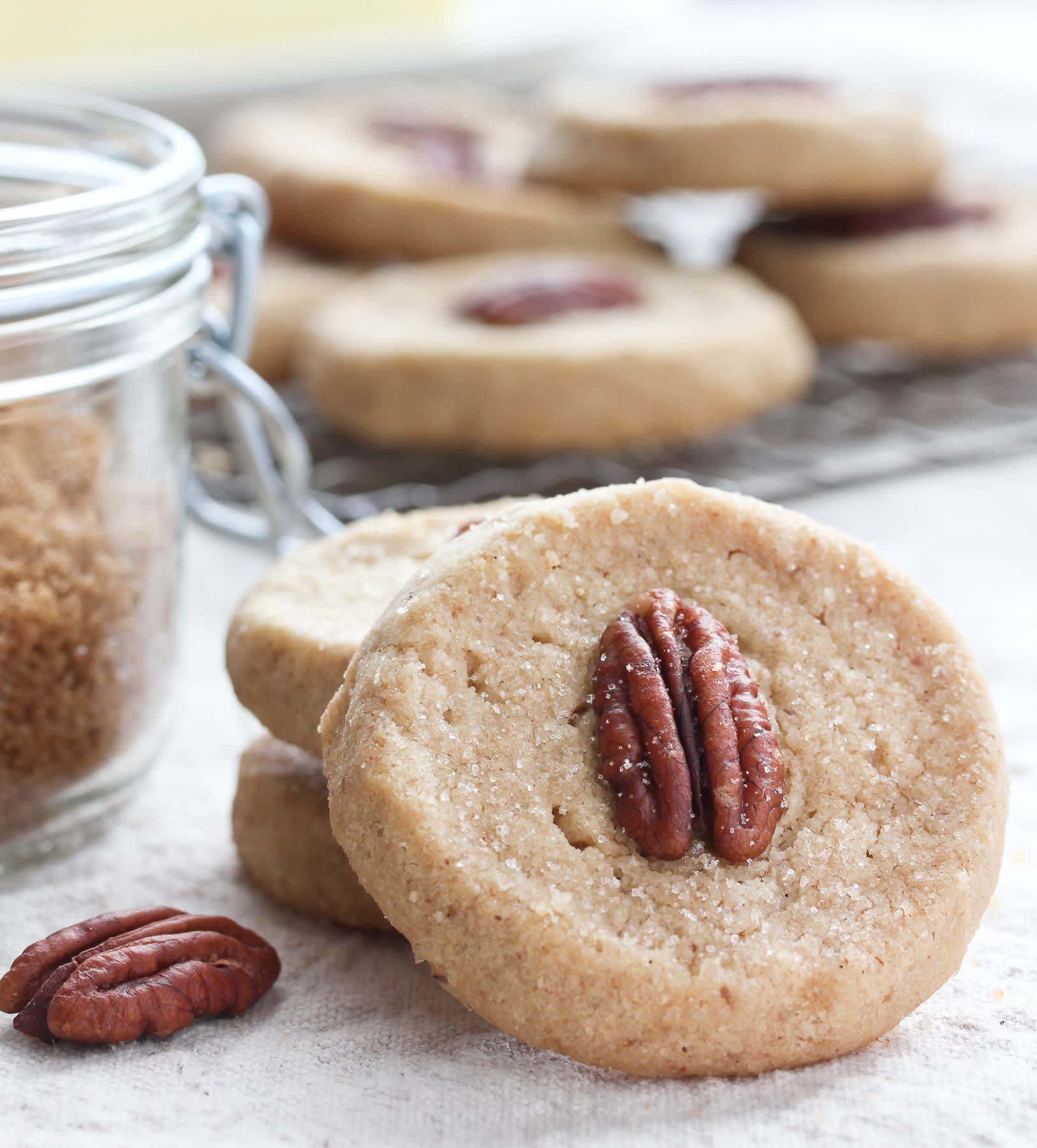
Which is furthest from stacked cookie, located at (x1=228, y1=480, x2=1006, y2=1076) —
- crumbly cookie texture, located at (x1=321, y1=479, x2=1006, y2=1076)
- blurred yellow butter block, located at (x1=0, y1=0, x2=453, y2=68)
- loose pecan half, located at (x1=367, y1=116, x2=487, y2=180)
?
blurred yellow butter block, located at (x1=0, y1=0, x2=453, y2=68)

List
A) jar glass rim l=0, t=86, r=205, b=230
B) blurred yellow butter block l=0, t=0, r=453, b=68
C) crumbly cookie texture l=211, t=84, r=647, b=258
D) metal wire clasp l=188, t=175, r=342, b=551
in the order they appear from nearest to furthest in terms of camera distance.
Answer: jar glass rim l=0, t=86, r=205, b=230
metal wire clasp l=188, t=175, r=342, b=551
crumbly cookie texture l=211, t=84, r=647, b=258
blurred yellow butter block l=0, t=0, r=453, b=68

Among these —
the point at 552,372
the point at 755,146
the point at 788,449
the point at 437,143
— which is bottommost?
the point at 788,449

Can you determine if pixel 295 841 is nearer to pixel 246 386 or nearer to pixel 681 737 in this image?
pixel 681 737

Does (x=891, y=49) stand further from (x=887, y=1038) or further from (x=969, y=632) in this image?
(x=887, y=1038)

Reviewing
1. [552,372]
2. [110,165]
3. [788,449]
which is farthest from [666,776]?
[788,449]

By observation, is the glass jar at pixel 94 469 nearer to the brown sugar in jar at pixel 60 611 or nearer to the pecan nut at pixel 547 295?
the brown sugar in jar at pixel 60 611

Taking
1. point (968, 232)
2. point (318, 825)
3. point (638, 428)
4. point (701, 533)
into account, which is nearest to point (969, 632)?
point (638, 428)

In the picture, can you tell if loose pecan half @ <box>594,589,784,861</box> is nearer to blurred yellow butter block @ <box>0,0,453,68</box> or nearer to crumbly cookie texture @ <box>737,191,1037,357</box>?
crumbly cookie texture @ <box>737,191,1037,357</box>
